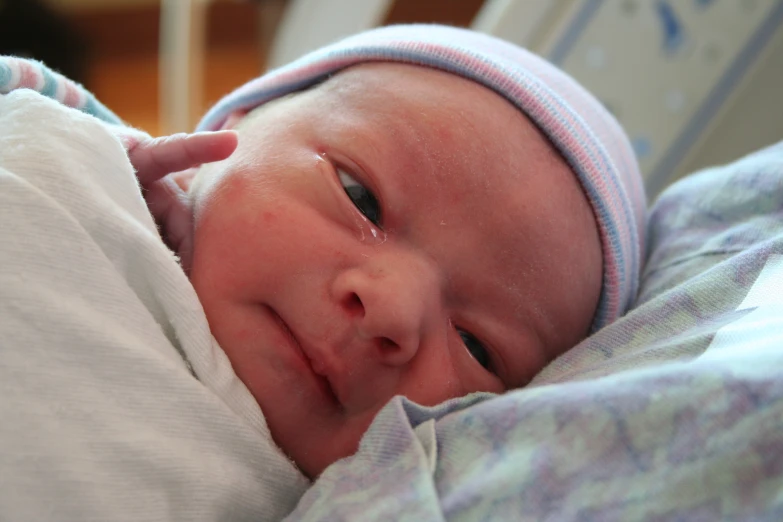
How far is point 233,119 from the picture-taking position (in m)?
0.97

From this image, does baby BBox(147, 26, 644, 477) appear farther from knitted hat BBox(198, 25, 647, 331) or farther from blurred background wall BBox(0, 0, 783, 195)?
blurred background wall BBox(0, 0, 783, 195)

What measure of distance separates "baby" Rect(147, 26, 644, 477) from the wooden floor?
2167 mm

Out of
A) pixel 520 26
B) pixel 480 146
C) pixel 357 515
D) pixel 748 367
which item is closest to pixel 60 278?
pixel 357 515

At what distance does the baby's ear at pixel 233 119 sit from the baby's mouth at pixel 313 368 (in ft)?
1.14

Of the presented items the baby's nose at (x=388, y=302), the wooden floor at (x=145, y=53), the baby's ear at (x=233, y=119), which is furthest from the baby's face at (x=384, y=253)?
the wooden floor at (x=145, y=53)

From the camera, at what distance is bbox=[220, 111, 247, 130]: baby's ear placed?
37.6 inches

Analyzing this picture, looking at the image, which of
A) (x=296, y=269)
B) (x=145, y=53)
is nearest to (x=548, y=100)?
(x=296, y=269)

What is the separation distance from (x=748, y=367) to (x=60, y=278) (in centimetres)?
53

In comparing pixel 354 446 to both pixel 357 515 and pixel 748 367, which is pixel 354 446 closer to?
pixel 357 515

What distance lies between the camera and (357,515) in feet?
1.75

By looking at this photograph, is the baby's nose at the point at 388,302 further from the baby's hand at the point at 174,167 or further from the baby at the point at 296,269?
the baby's hand at the point at 174,167

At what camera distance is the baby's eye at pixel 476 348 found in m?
0.79

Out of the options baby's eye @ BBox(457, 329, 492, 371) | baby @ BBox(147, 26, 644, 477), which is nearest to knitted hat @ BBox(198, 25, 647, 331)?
baby @ BBox(147, 26, 644, 477)

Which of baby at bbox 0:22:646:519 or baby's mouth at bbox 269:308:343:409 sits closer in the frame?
baby at bbox 0:22:646:519
